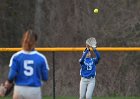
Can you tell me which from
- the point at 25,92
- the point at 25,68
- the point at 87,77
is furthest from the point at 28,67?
the point at 87,77

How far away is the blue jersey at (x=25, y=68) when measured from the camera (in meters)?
7.14

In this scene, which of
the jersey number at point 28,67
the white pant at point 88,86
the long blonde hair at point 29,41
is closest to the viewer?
the long blonde hair at point 29,41

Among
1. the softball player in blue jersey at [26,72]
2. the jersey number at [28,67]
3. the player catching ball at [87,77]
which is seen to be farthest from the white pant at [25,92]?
the player catching ball at [87,77]

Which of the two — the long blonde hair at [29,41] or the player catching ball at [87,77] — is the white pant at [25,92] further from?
the player catching ball at [87,77]

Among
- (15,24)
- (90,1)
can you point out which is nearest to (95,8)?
(90,1)

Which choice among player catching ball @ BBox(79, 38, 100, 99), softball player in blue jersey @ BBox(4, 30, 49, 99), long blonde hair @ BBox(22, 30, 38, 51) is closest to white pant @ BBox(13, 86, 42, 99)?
softball player in blue jersey @ BBox(4, 30, 49, 99)

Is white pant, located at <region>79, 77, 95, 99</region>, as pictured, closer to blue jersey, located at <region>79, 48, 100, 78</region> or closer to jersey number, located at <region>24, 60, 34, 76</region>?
blue jersey, located at <region>79, 48, 100, 78</region>

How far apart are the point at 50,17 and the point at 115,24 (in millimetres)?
2651

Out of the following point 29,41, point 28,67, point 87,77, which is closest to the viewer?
point 29,41

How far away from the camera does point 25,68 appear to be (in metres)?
7.14

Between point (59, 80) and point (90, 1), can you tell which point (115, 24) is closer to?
point (90, 1)

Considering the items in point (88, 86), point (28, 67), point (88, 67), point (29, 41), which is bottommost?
point (88, 86)

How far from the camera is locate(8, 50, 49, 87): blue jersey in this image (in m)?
7.14

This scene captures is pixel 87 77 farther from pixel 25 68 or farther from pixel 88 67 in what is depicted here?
pixel 25 68
